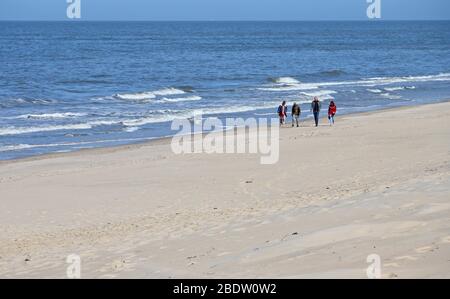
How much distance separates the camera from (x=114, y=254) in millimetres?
11062

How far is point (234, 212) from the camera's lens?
1359 cm

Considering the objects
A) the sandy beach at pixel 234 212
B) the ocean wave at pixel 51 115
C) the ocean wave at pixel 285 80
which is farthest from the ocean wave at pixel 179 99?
the sandy beach at pixel 234 212

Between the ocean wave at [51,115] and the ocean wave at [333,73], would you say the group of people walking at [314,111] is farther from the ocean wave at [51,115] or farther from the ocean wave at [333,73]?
the ocean wave at [333,73]

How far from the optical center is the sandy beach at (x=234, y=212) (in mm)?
9922

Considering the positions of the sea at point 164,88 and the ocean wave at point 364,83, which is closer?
the sea at point 164,88

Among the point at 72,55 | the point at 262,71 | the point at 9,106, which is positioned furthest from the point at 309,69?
the point at 9,106

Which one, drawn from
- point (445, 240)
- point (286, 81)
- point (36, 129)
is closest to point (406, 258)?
point (445, 240)

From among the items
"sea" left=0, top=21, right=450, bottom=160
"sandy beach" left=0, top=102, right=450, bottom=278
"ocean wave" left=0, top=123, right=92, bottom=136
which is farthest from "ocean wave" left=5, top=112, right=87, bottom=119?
"sandy beach" left=0, top=102, right=450, bottom=278

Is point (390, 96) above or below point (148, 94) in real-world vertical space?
below

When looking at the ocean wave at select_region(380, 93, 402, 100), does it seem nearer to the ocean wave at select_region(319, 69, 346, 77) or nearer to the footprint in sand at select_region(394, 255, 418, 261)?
the ocean wave at select_region(319, 69, 346, 77)

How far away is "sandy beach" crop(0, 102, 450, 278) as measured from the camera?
9.92 meters

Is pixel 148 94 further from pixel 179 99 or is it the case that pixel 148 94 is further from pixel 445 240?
pixel 445 240
